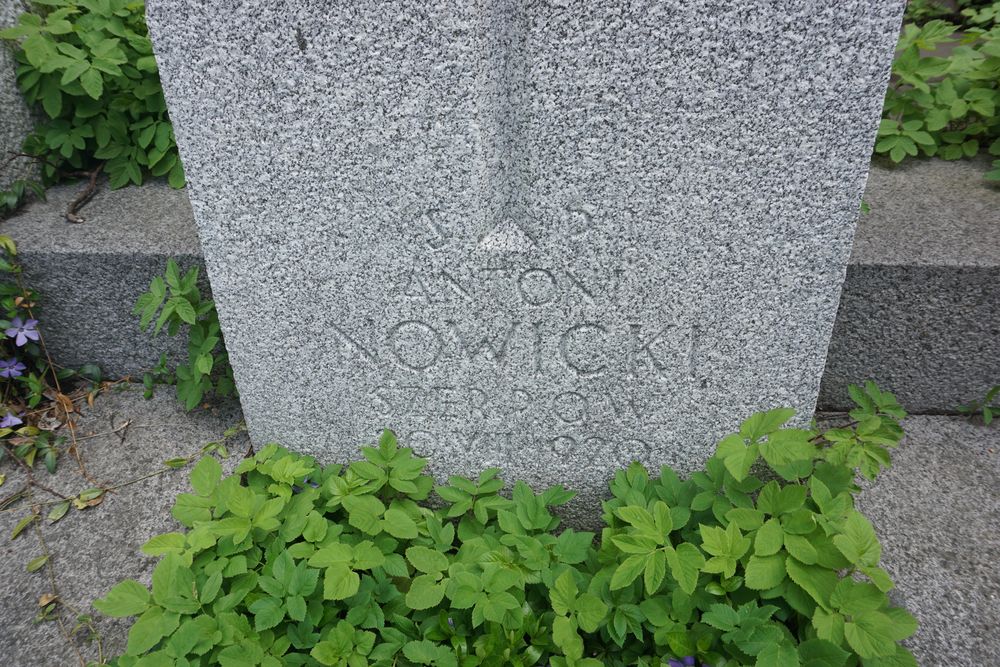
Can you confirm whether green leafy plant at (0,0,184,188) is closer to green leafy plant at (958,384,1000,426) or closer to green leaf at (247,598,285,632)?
→ green leaf at (247,598,285,632)

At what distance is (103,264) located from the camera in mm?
1797

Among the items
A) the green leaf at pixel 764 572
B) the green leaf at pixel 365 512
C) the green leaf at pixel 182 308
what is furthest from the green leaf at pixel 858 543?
the green leaf at pixel 182 308

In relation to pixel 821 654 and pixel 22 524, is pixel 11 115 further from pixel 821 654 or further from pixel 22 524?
pixel 821 654

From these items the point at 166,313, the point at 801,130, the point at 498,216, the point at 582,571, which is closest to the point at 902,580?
the point at 582,571

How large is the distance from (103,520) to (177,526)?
7.4 inches

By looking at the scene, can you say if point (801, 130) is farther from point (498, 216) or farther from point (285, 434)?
point (285, 434)

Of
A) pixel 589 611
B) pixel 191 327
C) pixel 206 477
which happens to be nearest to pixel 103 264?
pixel 191 327

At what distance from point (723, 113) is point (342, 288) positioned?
799 millimetres

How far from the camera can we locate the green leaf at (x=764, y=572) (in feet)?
4.07

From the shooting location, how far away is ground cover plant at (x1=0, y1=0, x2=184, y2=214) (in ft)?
6.15

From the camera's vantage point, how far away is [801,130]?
1177 mm

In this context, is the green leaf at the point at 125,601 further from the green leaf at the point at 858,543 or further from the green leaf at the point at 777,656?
the green leaf at the point at 858,543

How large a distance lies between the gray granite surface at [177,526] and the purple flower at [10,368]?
7.9 inches

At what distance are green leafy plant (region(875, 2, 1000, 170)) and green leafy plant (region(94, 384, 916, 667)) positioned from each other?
39.4 inches
